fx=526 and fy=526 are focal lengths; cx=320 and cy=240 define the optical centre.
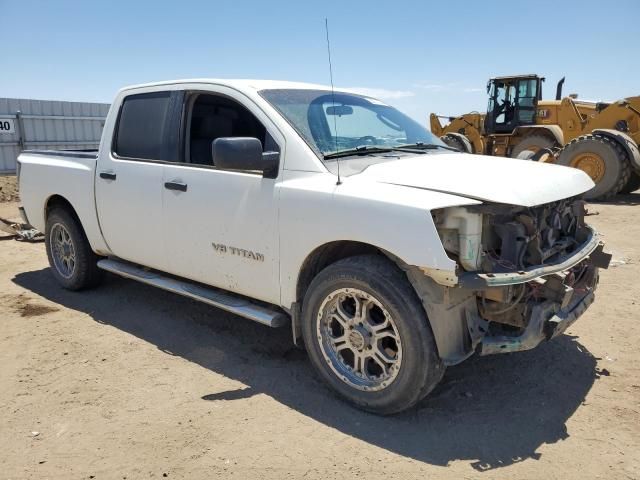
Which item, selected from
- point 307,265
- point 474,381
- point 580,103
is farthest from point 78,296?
point 580,103

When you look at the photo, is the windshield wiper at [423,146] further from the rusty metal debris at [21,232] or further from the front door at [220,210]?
the rusty metal debris at [21,232]

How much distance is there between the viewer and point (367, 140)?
3.87 m

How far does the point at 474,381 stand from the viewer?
3578 mm

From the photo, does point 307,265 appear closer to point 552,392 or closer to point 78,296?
point 552,392

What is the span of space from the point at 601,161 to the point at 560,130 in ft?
10.4

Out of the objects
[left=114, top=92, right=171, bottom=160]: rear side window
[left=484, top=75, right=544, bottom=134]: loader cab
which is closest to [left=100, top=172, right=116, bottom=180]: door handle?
[left=114, top=92, right=171, bottom=160]: rear side window

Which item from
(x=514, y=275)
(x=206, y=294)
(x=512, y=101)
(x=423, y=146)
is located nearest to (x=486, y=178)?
(x=514, y=275)

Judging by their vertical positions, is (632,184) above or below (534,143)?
below

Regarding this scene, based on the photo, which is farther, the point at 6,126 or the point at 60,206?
the point at 6,126

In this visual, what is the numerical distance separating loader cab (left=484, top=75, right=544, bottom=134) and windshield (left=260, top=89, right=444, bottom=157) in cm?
1173

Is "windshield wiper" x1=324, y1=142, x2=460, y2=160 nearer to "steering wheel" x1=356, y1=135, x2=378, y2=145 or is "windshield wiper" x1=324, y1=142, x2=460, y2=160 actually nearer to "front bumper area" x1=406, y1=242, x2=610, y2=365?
"steering wheel" x1=356, y1=135, x2=378, y2=145

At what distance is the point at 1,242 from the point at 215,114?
5.53 metres

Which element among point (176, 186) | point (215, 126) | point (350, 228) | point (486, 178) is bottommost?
point (350, 228)

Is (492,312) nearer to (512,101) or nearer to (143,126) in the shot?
(143,126)
